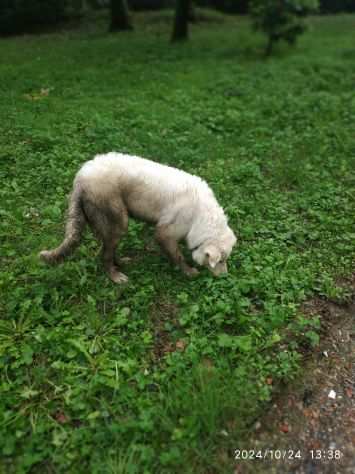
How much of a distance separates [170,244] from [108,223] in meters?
0.74

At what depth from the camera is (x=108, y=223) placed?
445 cm

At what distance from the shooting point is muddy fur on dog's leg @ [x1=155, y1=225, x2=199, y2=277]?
4.62m

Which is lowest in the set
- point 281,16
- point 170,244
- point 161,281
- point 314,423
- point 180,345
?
point 314,423

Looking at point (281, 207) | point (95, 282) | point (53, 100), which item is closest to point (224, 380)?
point (95, 282)

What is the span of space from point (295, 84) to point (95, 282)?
8.97 meters

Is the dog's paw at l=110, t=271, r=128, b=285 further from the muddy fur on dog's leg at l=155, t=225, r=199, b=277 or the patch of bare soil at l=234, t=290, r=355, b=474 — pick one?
the patch of bare soil at l=234, t=290, r=355, b=474

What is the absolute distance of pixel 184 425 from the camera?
10.9 ft

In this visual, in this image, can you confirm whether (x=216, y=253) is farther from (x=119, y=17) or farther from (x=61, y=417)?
(x=119, y=17)

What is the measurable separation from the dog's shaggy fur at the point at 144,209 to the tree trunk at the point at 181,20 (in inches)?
505

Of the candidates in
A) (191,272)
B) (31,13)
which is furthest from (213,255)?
(31,13)

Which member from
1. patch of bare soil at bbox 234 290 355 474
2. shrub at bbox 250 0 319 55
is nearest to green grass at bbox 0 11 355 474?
patch of bare soil at bbox 234 290 355 474

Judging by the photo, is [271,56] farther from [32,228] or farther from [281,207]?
[32,228]

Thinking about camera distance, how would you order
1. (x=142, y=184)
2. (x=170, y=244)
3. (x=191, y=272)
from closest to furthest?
1. (x=142, y=184)
2. (x=170, y=244)
3. (x=191, y=272)

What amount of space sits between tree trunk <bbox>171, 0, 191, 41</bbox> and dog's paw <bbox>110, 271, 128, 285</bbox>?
43.6 ft
